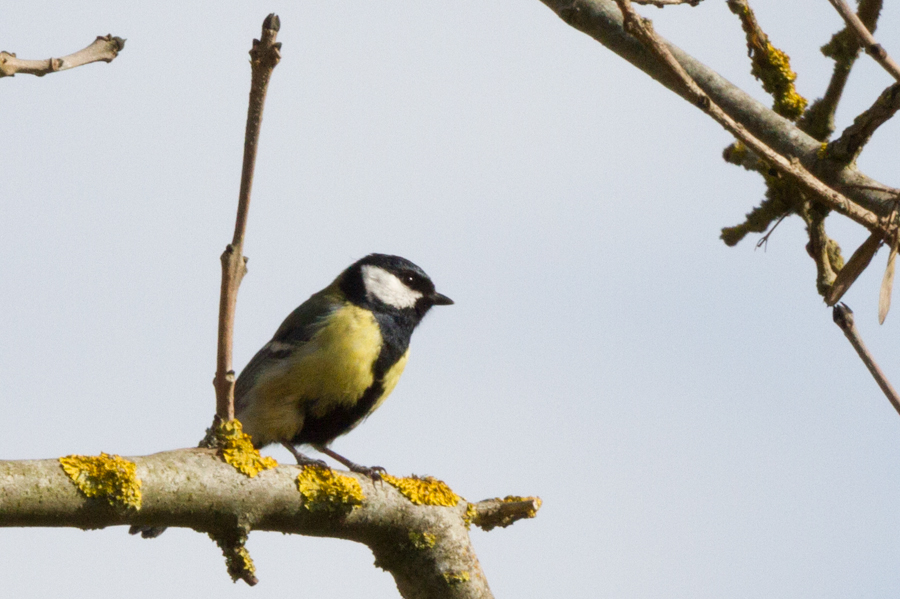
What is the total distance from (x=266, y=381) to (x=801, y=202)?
2.40 metres

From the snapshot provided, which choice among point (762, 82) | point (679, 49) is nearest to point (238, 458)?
point (679, 49)

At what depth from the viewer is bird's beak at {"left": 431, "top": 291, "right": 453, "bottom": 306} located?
5383 millimetres

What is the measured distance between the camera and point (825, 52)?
3.57m

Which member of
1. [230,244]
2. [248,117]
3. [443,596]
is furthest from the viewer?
[443,596]

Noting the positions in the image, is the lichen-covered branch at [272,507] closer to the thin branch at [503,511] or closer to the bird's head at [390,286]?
the thin branch at [503,511]

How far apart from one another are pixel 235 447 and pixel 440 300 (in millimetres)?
3031

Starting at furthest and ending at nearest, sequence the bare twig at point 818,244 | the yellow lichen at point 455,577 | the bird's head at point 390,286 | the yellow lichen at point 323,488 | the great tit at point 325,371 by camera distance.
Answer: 1. the bird's head at point 390,286
2. the great tit at point 325,371
3. the bare twig at point 818,244
4. the yellow lichen at point 455,577
5. the yellow lichen at point 323,488

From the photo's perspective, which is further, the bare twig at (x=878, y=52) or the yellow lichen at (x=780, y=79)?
the yellow lichen at (x=780, y=79)

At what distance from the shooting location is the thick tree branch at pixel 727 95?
2900 millimetres


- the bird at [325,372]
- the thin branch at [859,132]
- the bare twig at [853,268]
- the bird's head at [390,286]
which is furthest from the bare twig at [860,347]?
the bird's head at [390,286]

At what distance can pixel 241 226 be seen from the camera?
75.3 inches

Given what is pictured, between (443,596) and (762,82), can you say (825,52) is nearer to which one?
(762,82)

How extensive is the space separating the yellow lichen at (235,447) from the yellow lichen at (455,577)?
599mm

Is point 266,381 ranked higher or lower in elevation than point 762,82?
lower
